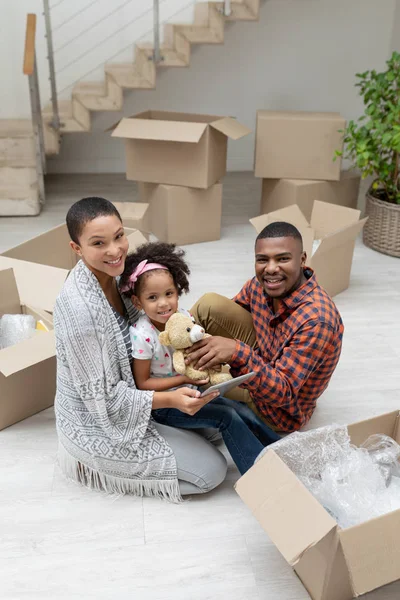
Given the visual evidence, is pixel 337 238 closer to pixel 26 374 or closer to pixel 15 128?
pixel 26 374

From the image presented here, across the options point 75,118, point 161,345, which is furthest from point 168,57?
point 161,345

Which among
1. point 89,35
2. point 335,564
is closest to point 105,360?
point 335,564

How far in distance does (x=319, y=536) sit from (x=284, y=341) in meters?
0.64

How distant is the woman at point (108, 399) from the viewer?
1522 mm

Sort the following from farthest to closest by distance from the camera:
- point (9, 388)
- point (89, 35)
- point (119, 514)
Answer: point (89, 35), point (9, 388), point (119, 514)

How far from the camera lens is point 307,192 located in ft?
11.9

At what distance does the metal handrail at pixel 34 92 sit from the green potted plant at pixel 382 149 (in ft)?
6.27

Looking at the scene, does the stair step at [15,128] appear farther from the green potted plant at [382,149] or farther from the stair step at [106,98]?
the green potted plant at [382,149]

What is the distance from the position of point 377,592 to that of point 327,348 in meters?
0.64

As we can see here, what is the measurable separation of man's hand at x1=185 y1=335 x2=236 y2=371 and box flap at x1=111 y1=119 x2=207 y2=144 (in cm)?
177

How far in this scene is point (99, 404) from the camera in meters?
1.58

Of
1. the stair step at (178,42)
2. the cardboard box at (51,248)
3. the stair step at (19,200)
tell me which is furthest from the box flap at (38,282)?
the stair step at (178,42)

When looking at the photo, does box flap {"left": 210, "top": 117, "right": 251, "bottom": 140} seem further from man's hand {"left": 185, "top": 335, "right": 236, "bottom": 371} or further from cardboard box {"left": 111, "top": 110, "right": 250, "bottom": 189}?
man's hand {"left": 185, "top": 335, "right": 236, "bottom": 371}

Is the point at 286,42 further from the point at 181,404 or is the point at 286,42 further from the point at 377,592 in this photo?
the point at 377,592
